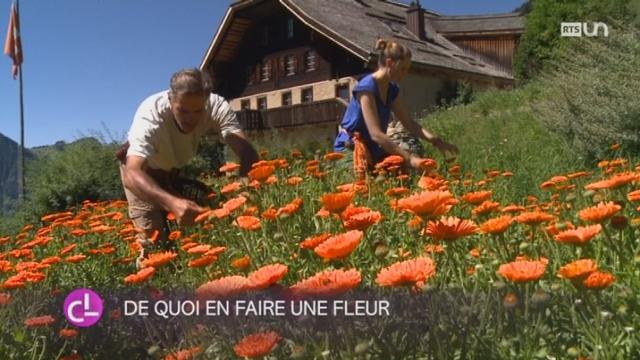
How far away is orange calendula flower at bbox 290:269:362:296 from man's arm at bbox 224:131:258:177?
7.44ft

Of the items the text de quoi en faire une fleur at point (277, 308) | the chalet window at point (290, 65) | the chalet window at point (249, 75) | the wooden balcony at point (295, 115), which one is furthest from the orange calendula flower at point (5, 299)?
the chalet window at point (249, 75)

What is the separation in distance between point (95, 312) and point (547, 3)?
93.9ft

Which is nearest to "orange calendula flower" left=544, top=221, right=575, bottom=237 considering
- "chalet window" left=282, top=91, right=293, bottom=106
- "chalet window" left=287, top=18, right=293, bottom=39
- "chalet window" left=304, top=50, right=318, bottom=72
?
"chalet window" left=304, top=50, right=318, bottom=72

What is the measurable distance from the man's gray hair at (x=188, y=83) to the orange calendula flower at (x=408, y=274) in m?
2.11

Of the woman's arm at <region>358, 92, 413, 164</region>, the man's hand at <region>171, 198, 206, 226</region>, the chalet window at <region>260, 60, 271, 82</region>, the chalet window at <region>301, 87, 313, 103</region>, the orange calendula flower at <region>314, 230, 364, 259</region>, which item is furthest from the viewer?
the chalet window at <region>260, 60, 271, 82</region>

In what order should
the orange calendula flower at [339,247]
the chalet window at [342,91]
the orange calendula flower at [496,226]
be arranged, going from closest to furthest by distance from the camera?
the orange calendula flower at [339,247] < the orange calendula flower at [496,226] < the chalet window at [342,91]

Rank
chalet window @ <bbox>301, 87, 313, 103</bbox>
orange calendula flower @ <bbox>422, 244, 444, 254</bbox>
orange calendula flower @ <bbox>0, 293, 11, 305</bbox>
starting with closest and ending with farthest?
1. orange calendula flower @ <bbox>422, 244, 444, 254</bbox>
2. orange calendula flower @ <bbox>0, 293, 11, 305</bbox>
3. chalet window @ <bbox>301, 87, 313, 103</bbox>

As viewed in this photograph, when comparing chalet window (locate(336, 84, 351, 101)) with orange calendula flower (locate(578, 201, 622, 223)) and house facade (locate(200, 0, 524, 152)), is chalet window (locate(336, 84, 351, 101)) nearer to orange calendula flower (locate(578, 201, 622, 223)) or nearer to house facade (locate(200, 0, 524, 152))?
house facade (locate(200, 0, 524, 152))

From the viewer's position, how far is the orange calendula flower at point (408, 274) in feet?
3.72

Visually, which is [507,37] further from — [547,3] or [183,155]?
[183,155]

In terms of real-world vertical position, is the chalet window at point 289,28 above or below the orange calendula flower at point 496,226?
above

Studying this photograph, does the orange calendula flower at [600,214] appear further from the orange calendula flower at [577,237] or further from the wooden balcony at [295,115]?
the wooden balcony at [295,115]

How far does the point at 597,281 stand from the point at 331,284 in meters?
0.48

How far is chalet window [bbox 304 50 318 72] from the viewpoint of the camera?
997 inches
